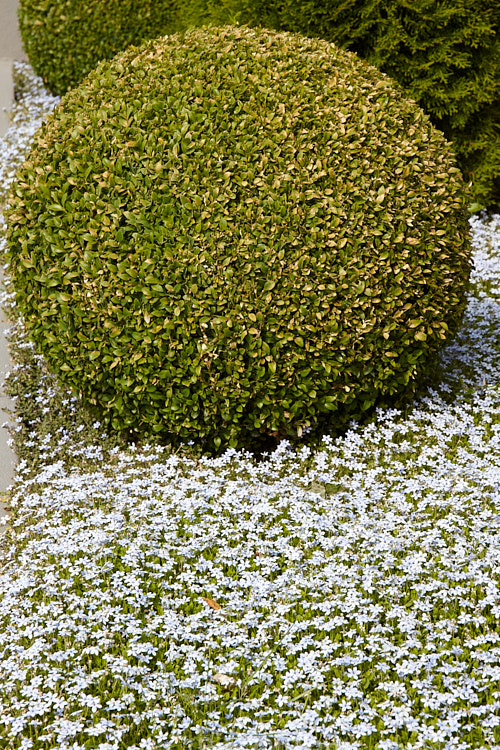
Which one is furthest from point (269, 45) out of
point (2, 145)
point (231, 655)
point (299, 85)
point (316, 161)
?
point (2, 145)

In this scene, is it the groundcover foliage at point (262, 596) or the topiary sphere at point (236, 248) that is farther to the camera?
the topiary sphere at point (236, 248)

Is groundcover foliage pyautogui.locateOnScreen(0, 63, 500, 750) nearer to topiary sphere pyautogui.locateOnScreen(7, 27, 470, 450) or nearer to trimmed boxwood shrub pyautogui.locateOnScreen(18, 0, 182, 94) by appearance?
topiary sphere pyautogui.locateOnScreen(7, 27, 470, 450)

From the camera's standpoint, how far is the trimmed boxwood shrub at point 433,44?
674 centimetres

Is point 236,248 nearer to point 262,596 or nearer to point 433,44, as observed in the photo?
point 262,596

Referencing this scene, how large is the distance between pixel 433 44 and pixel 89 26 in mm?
4277

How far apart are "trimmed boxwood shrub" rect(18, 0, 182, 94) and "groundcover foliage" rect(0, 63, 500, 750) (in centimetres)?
605

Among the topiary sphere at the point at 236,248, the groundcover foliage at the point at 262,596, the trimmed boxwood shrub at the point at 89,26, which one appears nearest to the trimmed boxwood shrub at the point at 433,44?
the trimmed boxwood shrub at the point at 89,26

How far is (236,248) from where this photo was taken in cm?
432

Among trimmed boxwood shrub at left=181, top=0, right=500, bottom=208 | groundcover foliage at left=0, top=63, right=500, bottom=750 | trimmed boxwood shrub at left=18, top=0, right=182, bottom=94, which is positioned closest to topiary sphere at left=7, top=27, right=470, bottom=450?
groundcover foliage at left=0, top=63, right=500, bottom=750

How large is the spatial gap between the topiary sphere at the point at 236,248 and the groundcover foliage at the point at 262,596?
1.37 feet

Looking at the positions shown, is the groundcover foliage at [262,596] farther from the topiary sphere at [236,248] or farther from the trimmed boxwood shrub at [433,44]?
the trimmed boxwood shrub at [433,44]

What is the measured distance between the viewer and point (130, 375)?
4.55 meters

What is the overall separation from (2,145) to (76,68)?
136cm

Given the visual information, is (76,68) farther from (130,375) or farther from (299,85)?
(130,375)
